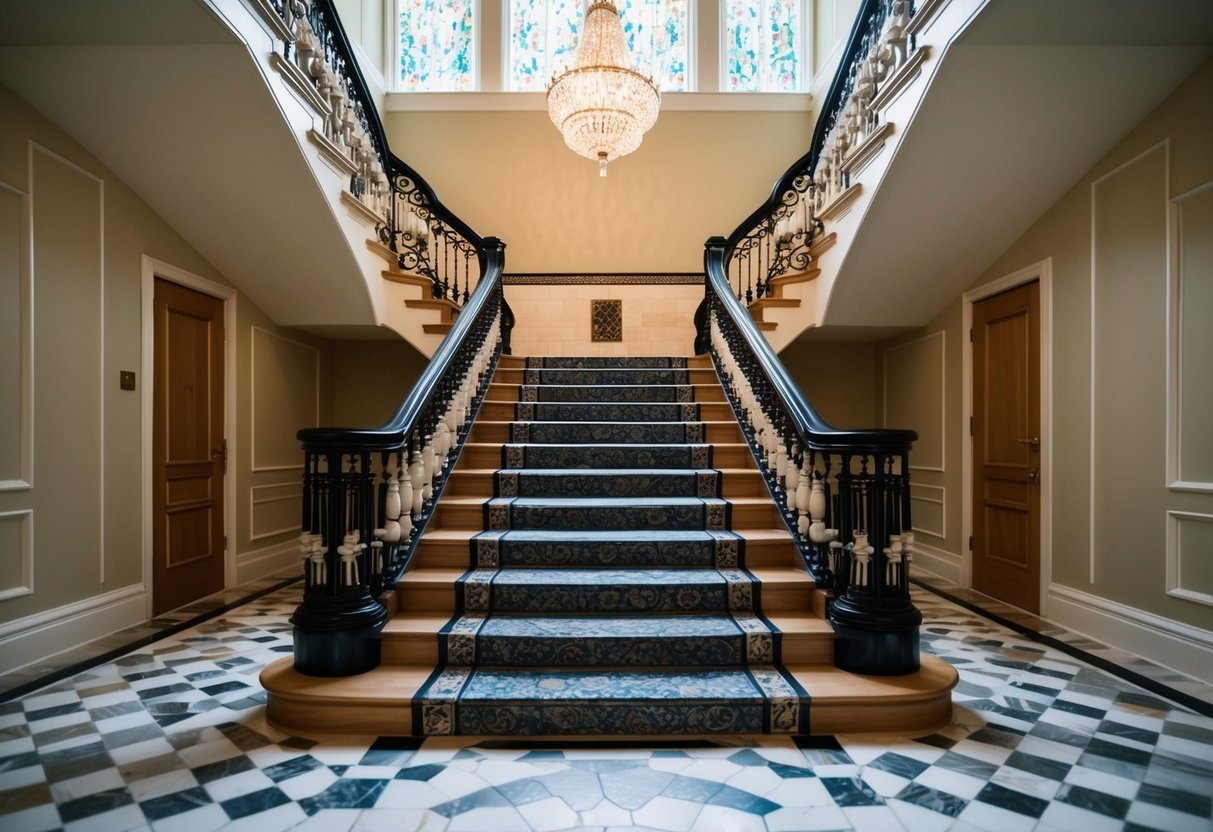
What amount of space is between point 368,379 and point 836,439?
191 inches

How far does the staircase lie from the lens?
2.15 meters

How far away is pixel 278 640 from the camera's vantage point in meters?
3.24

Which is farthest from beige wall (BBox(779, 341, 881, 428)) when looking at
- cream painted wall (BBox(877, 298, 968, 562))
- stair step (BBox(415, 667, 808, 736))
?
stair step (BBox(415, 667, 808, 736))

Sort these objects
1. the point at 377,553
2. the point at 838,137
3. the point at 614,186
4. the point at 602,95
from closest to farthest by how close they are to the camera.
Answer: the point at 377,553 < the point at 838,137 < the point at 602,95 < the point at 614,186

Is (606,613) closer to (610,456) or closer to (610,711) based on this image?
(610,711)

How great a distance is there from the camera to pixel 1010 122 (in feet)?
10.3

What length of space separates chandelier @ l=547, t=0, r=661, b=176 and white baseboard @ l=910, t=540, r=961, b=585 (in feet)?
13.3

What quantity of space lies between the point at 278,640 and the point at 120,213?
248cm

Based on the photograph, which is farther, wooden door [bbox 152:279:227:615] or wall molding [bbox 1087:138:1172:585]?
wooden door [bbox 152:279:227:615]

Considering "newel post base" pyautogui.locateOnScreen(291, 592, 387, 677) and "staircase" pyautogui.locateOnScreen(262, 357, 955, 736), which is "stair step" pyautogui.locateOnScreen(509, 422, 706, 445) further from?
"newel post base" pyautogui.locateOnScreen(291, 592, 387, 677)

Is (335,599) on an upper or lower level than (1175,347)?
lower

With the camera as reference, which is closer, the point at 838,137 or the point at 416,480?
the point at 416,480

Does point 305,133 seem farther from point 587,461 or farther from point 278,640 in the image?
point 278,640

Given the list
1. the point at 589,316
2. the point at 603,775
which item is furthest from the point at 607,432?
the point at 589,316
